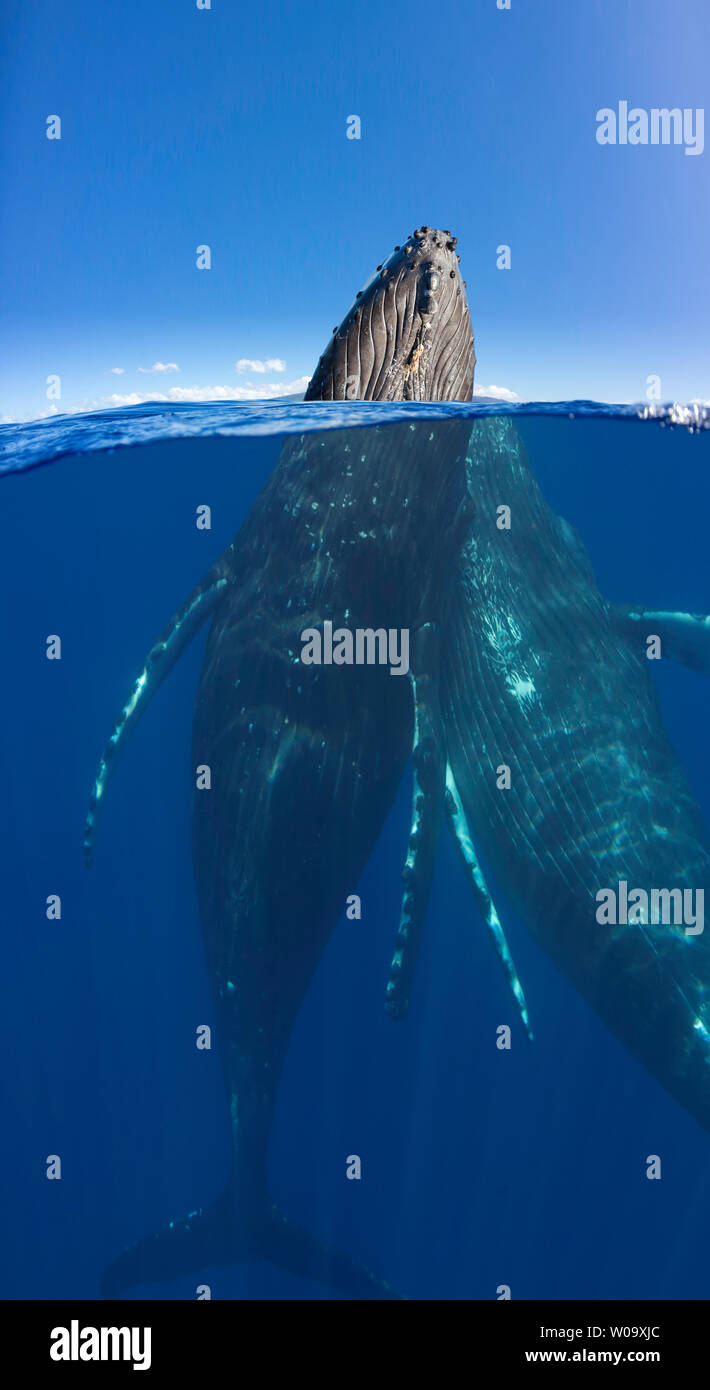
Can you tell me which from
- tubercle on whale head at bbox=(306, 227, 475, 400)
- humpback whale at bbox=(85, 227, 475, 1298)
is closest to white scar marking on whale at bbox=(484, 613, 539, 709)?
humpback whale at bbox=(85, 227, 475, 1298)

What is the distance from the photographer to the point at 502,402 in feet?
30.7

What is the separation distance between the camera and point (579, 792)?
655 cm

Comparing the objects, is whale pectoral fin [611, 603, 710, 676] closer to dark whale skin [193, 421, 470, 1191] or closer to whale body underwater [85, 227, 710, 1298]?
whale body underwater [85, 227, 710, 1298]

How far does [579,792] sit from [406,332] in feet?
13.8

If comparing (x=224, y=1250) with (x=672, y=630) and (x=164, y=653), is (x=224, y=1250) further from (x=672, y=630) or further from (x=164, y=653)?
(x=672, y=630)

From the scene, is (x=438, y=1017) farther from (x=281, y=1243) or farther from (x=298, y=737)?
(x=298, y=737)

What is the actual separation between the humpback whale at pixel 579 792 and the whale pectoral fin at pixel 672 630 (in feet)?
0.09

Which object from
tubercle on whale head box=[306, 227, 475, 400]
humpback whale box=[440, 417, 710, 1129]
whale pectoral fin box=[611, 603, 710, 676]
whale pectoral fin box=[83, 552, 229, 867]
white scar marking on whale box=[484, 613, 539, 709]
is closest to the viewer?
humpback whale box=[440, 417, 710, 1129]

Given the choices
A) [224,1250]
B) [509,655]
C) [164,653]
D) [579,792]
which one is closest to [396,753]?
[509,655]

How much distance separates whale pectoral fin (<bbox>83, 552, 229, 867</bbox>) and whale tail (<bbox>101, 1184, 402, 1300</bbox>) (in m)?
3.65

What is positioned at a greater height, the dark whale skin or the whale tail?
the dark whale skin

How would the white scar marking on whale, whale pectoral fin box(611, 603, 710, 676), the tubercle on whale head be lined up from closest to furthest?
the tubercle on whale head
the white scar marking on whale
whale pectoral fin box(611, 603, 710, 676)

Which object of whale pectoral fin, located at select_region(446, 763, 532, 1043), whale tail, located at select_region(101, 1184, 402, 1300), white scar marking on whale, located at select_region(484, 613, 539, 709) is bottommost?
whale tail, located at select_region(101, 1184, 402, 1300)

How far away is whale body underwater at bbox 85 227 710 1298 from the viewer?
6285 mm
